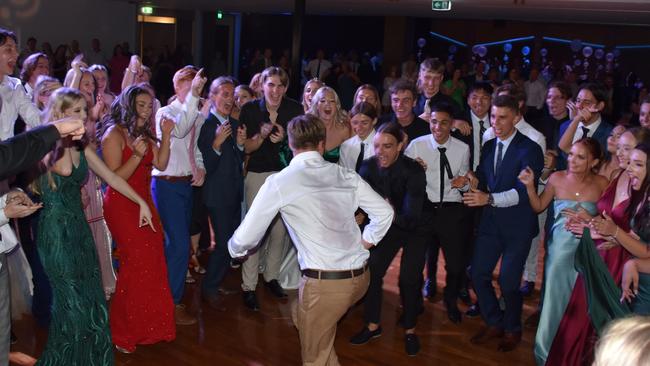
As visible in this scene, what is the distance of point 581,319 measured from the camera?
148 inches

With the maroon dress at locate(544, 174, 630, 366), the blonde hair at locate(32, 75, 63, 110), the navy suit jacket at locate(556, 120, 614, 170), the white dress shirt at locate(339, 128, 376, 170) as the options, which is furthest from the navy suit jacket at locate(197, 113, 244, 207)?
the navy suit jacket at locate(556, 120, 614, 170)

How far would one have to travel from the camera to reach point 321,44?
63.5ft

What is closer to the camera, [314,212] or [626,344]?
[626,344]

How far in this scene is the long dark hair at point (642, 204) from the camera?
11.1 feet

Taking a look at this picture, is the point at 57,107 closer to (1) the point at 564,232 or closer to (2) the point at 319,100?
(2) the point at 319,100

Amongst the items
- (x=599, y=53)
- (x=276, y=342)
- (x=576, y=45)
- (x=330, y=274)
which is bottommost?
(x=276, y=342)

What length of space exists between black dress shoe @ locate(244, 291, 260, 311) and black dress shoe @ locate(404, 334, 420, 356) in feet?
3.58

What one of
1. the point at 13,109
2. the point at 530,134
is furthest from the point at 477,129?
the point at 13,109

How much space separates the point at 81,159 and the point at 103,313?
81 centimetres

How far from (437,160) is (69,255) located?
2.33 metres

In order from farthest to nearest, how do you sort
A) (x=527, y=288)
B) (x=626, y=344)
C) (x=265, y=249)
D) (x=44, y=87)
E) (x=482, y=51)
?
1. (x=482, y=51)
2. (x=527, y=288)
3. (x=265, y=249)
4. (x=44, y=87)
5. (x=626, y=344)

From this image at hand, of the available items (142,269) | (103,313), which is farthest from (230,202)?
(103,313)

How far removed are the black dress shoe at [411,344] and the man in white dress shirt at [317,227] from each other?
1.09 m

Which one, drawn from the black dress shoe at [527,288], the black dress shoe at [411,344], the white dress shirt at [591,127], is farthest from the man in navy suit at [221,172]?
the white dress shirt at [591,127]
